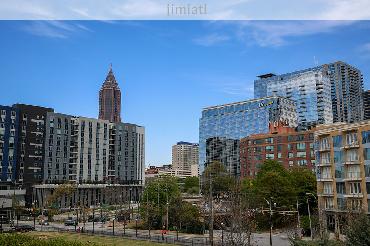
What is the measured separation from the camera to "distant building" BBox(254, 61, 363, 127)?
166250 millimetres

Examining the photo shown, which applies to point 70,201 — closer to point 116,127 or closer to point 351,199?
point 116,127

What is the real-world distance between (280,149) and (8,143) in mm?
56790

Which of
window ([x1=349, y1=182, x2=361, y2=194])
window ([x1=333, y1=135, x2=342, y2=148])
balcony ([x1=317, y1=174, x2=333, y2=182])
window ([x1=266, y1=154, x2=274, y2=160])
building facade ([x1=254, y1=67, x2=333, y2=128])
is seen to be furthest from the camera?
building facade ([x1=254, y1=67, x2=333, y2=128])

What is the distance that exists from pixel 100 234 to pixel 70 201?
48.9m

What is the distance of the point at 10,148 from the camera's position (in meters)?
87.6

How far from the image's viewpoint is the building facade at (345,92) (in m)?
174

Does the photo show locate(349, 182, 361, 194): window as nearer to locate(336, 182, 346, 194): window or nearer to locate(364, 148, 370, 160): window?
locate(336, 182, 346, 194): window

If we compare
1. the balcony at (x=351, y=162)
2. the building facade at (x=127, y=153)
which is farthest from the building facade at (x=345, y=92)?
the balcony at (x=351, y=162)

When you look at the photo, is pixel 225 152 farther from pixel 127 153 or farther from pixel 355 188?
pixel 355 188

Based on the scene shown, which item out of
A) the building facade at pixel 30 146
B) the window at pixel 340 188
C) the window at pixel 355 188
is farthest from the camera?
the building facade at pixel 30 146

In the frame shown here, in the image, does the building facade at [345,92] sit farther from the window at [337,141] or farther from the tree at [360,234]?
the tree at [360,234]

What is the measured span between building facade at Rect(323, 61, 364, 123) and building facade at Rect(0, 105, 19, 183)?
417 feet

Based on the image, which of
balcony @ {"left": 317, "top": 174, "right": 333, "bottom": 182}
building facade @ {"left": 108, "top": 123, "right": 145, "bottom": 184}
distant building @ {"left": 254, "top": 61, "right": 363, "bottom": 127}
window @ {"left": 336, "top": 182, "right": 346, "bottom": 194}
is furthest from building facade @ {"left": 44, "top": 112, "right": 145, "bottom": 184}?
distant building @ {"left": 254, "top": 61, "right": 363, "bottom": 127}

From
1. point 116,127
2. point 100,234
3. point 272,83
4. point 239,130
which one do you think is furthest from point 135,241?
point 272,83
